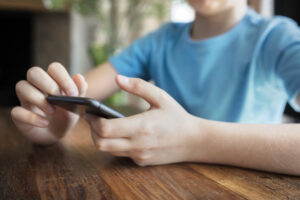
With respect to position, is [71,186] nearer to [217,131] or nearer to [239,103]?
[217,131]

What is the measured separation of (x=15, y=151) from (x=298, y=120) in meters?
1.18

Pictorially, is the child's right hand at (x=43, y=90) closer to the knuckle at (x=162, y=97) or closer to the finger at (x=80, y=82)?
the finger at (x=80, y=82)

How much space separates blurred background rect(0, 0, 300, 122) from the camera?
7.71ft

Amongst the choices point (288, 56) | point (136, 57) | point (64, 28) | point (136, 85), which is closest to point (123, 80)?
point (136, 85)

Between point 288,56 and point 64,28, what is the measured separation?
2398 mm

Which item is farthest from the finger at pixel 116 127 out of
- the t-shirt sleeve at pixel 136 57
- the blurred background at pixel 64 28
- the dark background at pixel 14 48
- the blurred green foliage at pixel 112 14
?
the dark background at pixel 14 48

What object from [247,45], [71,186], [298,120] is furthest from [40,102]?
[298,120]

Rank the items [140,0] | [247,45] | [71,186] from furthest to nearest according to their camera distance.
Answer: [140,0]
[247,45]
[71,186]

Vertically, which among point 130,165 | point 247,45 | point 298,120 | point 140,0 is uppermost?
point 140,0

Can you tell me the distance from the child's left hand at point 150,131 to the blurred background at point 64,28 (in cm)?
181

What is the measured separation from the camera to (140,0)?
2.32m

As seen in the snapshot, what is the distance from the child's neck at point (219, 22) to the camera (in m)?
0.77

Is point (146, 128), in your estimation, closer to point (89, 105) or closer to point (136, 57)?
point (89, 105)

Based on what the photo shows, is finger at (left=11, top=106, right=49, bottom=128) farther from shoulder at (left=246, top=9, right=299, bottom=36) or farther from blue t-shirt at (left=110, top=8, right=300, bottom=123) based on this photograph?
shoulder at (left=246, top=9, right=299, bottom=36)
